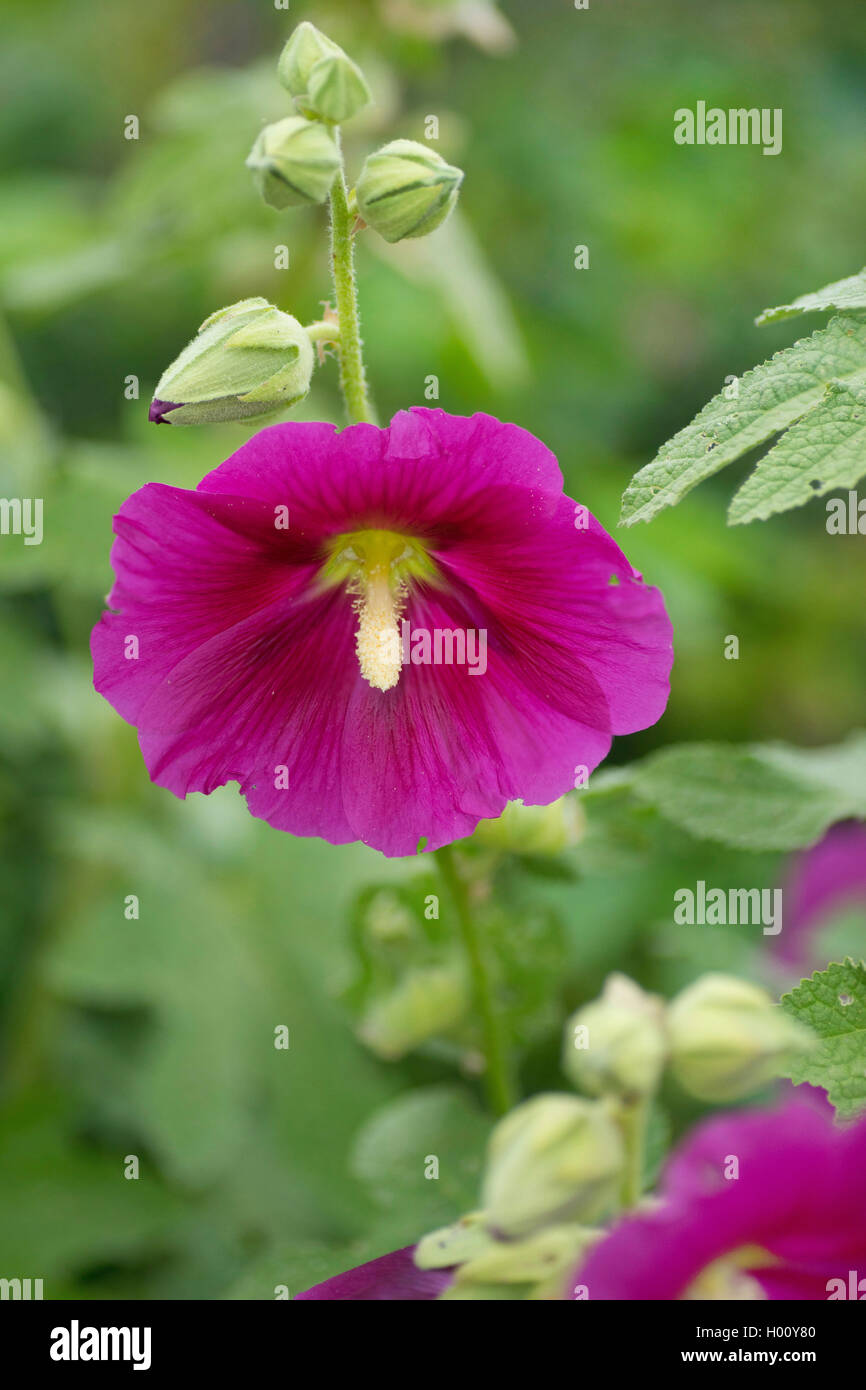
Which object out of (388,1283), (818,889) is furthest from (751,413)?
(818,889)

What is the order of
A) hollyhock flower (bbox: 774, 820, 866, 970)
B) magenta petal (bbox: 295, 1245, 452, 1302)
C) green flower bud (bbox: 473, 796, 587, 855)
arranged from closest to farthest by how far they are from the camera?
magenta petal (bbox: 295, 1245, 452, 1302) < green flower bud (bbox: 473, 796, 587, 855) < hollyhock flower (bbox: 774, 820, 866, 970)

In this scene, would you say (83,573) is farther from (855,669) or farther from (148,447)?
(855,669)

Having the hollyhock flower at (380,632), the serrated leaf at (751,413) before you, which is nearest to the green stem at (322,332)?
the hollyhock flower at (380,632)

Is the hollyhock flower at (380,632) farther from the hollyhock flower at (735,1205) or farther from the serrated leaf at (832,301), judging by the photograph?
the hollyhock flower at (735,1205)

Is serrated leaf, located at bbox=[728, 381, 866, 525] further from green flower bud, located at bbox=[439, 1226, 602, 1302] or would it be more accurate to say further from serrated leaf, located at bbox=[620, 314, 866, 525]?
green flower bud, located at bbox=[439, 1226, 602, 1302]

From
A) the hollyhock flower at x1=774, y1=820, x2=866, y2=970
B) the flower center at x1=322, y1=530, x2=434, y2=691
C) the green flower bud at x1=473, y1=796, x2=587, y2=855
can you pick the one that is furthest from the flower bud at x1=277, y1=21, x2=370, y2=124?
the hollyhock flower at x1=774, y1=820, x2=866, y2=970

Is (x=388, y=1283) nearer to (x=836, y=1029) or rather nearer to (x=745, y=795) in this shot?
(x=836, y=1029)
